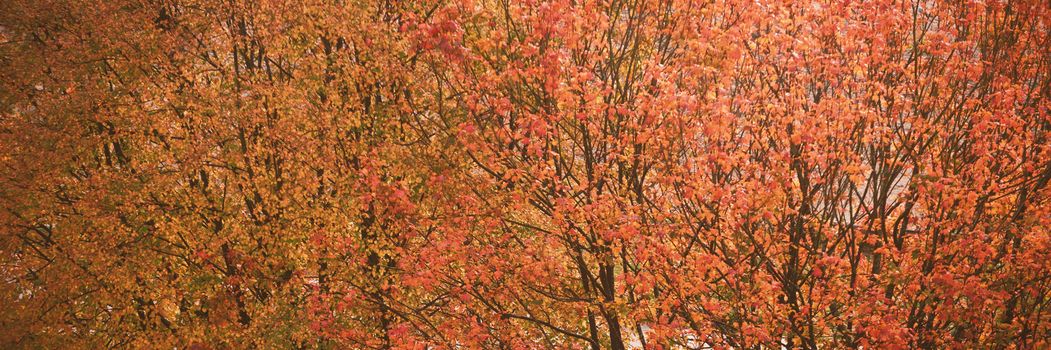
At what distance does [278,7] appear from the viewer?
51.3 feet

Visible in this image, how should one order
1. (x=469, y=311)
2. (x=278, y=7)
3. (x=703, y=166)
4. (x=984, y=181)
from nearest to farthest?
(x=984, y=181)
(x=703, y=166)
(x=469, y=311)
(x=278, y=7)

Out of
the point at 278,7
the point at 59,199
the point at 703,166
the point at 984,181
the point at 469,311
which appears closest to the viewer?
the point at 984,181

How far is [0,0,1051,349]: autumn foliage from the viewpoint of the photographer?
1037cm

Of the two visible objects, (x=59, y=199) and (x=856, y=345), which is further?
(x=59, y=199)

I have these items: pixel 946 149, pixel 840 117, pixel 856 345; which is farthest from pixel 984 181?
pixel 856 345

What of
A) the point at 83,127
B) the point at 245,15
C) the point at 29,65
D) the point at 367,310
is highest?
the point at 245,15

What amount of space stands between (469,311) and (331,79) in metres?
5.39

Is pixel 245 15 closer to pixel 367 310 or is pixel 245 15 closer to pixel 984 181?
pixel 367 310

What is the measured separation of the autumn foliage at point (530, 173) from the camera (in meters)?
10.4

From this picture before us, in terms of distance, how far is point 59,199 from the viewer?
54.5 ft

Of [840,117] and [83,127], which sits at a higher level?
[840,117]

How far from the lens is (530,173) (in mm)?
12188

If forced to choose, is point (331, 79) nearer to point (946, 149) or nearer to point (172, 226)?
point (172, 226)

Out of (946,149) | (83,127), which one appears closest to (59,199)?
(83,127)
